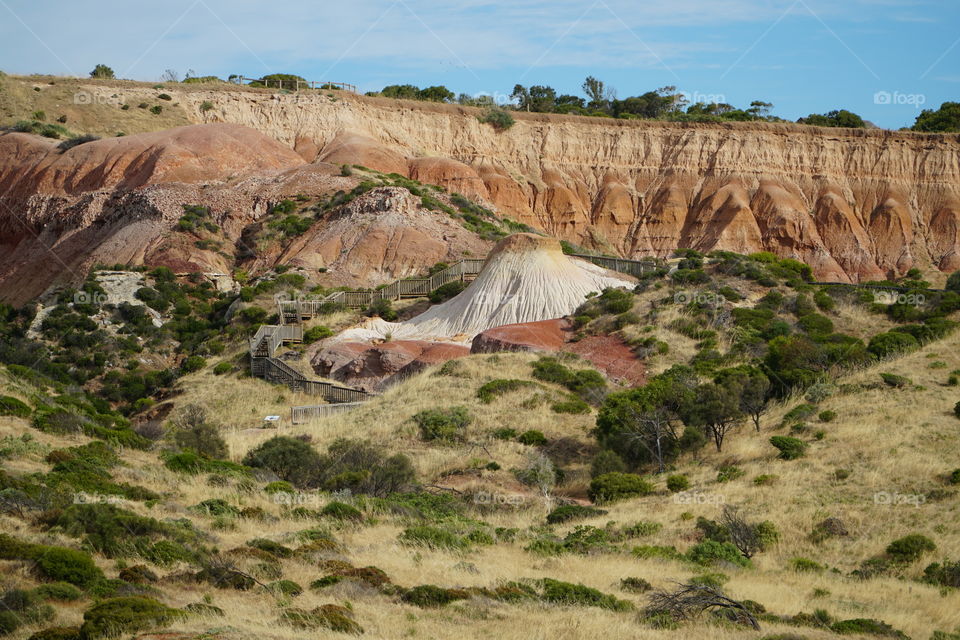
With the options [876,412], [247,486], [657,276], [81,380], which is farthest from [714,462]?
[81,380]

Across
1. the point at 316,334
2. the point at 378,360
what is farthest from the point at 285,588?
the point at 316,334

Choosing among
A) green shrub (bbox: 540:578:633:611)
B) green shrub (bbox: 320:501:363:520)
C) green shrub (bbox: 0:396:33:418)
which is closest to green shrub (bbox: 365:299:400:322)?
green shrub (bbox: 0:396:33:418)

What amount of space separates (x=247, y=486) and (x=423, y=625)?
10.3 metres

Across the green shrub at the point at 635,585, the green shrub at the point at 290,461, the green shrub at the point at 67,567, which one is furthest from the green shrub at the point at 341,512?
the green shrub at the point at 290,461

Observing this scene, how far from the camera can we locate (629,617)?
15.0 m

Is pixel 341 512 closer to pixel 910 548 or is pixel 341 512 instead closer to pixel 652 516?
pixel 652 516

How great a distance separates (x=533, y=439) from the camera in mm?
31125

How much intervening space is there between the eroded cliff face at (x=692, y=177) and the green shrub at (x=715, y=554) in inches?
2387

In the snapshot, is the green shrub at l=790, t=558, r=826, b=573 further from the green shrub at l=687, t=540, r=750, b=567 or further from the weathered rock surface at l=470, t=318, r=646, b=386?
the weathered rock surface at l=470, t=318, r=646, b=386

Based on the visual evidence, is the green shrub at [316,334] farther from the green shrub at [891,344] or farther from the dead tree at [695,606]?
the dead tree at [695,606]

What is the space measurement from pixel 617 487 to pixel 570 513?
8.31 ft

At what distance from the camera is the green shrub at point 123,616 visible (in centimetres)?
1223

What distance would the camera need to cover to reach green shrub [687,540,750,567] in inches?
772

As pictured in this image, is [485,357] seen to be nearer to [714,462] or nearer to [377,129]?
[714,462]
